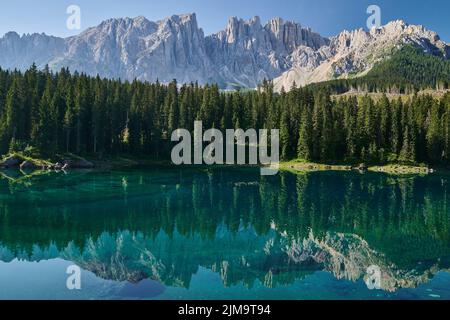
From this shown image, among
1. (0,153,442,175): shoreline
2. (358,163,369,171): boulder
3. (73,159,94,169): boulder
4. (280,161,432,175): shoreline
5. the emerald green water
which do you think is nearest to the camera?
the emerald green water

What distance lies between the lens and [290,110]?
125m

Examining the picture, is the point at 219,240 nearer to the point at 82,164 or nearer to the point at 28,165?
the point at 82,164

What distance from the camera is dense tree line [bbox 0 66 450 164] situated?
331 ft

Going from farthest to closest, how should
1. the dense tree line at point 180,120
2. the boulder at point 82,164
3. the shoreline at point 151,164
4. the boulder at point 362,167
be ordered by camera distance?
the boulder at point 362,167, the dense tree line at point 180,120, the boulder at point 82,164, the shoreline at point 151,164

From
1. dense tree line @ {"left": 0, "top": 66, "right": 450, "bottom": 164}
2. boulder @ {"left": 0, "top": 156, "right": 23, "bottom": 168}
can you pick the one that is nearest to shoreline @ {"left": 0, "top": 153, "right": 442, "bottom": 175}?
boulder @ {"left": 0, "top": 156, "right": 23, "bottom": 168}

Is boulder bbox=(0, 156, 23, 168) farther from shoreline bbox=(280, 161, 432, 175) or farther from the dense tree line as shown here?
shoreline bbox=(280, 161, 432, 175)

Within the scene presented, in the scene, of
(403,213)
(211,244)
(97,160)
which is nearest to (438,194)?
(403,213)

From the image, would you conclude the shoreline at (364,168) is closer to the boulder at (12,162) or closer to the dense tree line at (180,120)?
the dense tree line at (180,120)

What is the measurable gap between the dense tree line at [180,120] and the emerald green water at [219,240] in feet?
110

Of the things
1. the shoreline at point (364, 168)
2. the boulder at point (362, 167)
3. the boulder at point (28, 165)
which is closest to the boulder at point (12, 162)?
the boulder at point (28, 165)

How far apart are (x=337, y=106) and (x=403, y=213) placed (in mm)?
79271

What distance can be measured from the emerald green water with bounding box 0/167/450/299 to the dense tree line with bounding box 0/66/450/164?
1321 inches

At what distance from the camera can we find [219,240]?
39688mm

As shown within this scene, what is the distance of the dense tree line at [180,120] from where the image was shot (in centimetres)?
10100
